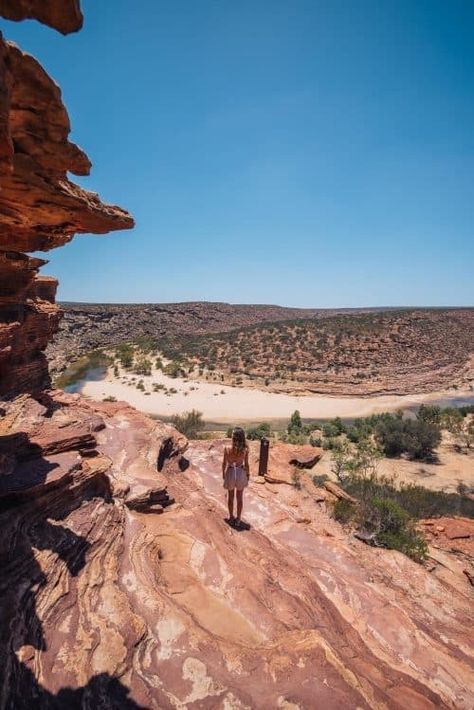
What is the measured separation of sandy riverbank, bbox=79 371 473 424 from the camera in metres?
32.0

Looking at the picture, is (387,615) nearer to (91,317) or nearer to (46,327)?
(46,327)

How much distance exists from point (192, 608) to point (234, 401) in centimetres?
3029

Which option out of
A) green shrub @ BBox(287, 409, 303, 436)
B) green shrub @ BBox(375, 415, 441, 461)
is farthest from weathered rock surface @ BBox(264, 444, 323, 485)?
green shrub @ BBox(287, 409, 303, 436)

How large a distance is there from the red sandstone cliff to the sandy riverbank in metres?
22.7

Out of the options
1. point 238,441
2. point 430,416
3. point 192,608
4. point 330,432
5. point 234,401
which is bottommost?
point 234,401

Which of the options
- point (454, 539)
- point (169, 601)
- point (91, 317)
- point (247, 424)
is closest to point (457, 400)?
point (247, 424)

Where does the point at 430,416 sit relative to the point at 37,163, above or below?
below

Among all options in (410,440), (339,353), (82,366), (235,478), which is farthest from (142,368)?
(235,478)

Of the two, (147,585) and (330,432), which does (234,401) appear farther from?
(147,585)

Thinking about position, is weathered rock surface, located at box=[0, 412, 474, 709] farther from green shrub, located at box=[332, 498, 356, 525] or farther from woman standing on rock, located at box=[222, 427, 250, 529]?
green shrub, located at box=[332, 498, 356, 525]

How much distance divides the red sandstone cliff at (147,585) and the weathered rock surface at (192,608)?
0.02 m

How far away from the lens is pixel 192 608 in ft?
15.6

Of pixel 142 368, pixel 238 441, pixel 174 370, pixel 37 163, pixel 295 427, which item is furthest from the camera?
pixel 142 368

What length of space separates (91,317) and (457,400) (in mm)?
56646
